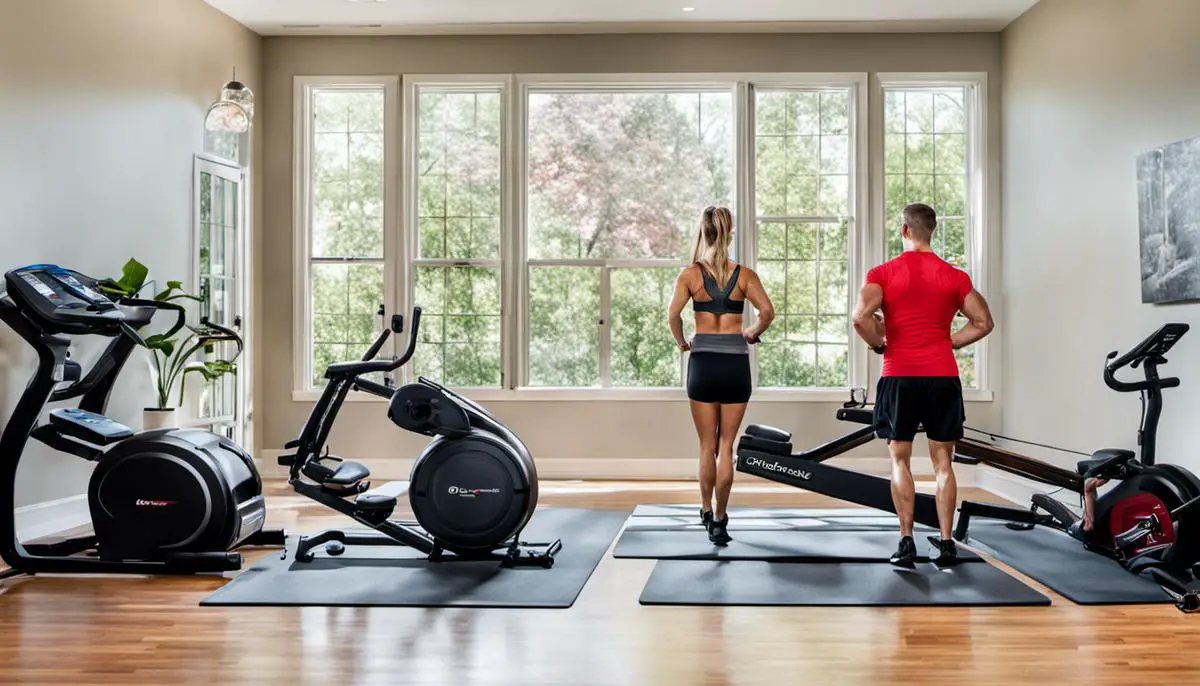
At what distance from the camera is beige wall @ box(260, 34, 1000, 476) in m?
7.33

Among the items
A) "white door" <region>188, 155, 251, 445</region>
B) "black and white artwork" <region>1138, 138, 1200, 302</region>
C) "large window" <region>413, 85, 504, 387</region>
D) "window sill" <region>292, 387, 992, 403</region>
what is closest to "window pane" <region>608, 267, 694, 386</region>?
"window sill" <region>292, 387, 992, 403</region>

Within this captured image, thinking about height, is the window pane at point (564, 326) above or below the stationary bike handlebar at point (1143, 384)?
above

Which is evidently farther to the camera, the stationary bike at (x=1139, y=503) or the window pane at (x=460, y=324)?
the window pane at (x=460, y=324)

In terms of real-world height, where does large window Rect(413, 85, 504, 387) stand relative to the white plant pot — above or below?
above

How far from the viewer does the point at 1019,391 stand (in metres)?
6.92

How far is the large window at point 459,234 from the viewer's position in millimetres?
7473

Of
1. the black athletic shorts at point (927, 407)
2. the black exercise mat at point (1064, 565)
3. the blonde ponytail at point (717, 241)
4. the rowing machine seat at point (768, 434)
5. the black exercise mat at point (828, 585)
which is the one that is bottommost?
the black exercise mat at point (1064, 565)

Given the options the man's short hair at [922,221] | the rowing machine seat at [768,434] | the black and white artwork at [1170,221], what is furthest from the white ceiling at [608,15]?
the rowing machine seat at [768,434]

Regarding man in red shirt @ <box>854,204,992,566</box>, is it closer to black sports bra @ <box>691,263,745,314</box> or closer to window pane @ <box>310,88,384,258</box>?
black sports bra @ <box>691,263,745,314</box>

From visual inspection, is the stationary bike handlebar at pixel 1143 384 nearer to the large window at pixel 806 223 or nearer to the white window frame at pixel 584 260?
the large window at pixel 806 223

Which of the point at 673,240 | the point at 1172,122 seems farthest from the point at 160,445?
the point at 1172,122

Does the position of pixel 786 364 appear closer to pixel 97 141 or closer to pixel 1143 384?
pixel 1143 384

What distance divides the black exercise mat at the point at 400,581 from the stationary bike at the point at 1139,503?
2020mm

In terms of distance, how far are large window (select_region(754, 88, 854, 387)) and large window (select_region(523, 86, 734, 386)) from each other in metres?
0.33
